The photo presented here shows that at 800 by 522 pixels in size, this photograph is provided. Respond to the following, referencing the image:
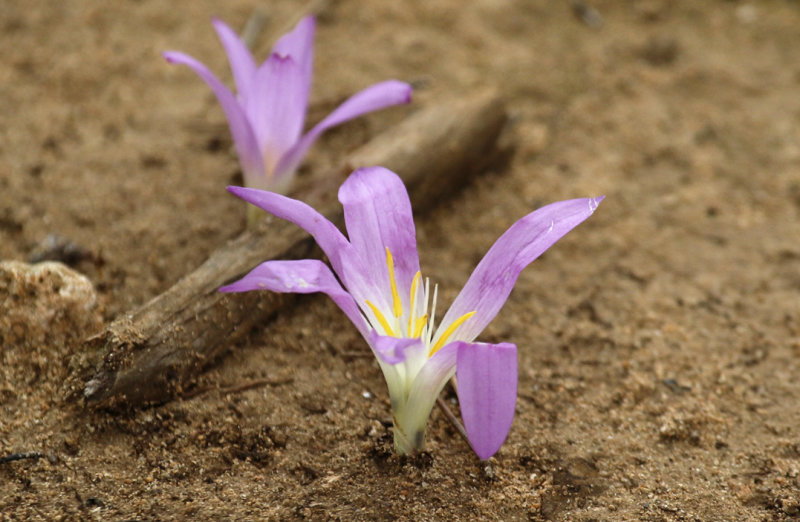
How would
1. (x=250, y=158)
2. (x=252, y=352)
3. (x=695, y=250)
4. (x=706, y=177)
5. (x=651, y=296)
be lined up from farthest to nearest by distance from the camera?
(x=706, y=177)
(x=695, y=250)
(x=651, y=296)
(x=250, y=158)
(x=252, y=352)

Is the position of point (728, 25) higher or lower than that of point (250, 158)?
lower

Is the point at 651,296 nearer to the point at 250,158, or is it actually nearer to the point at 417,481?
the point at 417,481

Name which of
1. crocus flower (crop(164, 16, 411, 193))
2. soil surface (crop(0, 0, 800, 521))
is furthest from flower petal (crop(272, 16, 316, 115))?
soil surface (crop(0, 0, 800, 521))

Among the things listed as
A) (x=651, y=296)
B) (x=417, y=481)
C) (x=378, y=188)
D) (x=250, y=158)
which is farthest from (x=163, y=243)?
(x=651, y=296)

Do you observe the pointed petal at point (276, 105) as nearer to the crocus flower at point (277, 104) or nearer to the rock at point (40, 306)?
the crocus flower at point (277, 104)

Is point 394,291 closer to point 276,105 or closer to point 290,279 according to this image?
point 290,279

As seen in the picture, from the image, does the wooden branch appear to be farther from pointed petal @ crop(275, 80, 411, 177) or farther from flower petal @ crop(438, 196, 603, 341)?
flower petal @ crop(438, 196, 603, 341)
